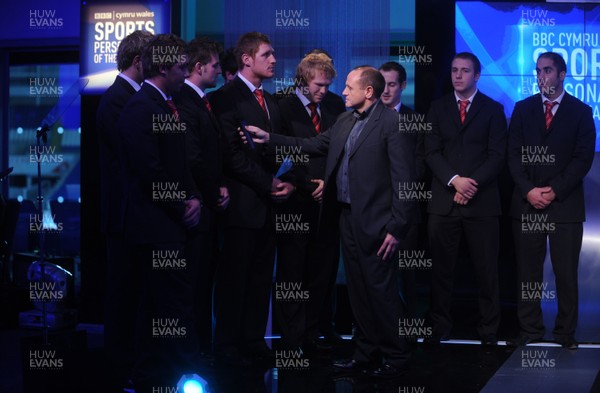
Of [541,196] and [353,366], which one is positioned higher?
[541,196]

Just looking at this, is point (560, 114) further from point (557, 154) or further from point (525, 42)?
point (525, 42)

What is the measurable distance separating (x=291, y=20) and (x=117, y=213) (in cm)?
260

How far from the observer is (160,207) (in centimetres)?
433

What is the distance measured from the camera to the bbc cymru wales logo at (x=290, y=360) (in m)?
5.38

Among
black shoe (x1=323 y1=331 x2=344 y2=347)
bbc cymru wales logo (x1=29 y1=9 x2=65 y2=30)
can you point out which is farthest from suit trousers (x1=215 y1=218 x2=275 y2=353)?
bbc cymru wales logo (x1=29 y1=9 x2=65 y2=30)

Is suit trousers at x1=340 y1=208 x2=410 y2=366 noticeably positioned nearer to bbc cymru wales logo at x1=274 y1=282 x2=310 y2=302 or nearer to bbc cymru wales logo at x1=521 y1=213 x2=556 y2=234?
bbc cymru wales logo at x1=274 y1=282 x2=310 y2=302

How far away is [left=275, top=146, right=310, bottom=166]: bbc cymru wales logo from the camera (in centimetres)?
546

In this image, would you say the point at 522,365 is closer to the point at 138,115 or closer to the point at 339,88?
the point at 339,88

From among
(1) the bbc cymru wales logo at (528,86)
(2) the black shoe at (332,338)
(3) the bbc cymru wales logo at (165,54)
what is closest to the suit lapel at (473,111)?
(1) the bbc cymru wales logo at (528,86)

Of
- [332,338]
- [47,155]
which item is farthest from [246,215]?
[47,155]

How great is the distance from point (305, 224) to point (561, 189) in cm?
186

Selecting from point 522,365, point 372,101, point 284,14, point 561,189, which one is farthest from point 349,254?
point 284,14

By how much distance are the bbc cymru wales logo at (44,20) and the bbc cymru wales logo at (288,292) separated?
557cm

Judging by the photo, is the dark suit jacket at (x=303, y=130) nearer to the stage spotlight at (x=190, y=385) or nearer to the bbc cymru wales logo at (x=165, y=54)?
the bbc cymru wales logo at (x=165, y=54)
